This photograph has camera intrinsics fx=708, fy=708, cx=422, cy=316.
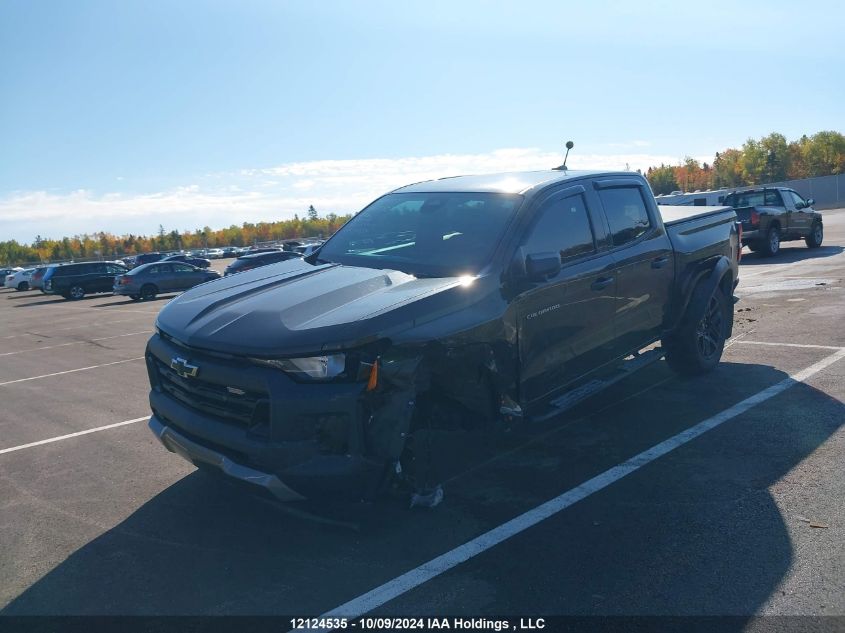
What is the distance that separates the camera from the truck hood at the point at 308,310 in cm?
352

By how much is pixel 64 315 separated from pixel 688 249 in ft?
65.8

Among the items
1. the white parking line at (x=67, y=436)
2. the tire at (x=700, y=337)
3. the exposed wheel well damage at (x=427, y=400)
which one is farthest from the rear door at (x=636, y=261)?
the white parking line at (x=67, y=436)

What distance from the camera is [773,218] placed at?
19125mm

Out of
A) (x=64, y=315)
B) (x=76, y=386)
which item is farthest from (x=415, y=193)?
(x=64, y=315)

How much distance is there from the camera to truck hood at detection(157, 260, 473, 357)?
3520 mm

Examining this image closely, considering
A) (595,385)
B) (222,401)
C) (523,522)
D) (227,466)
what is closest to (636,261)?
(595,385)

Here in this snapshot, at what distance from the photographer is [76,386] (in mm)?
8656

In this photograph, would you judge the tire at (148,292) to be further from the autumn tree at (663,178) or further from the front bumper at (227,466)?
the autumn tree at (663,178)

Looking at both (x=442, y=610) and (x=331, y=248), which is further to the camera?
(x=331, y=248)

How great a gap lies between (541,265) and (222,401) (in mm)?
2006

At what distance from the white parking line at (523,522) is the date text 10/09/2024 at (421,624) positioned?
0.06 m

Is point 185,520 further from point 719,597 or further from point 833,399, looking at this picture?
point 833,399

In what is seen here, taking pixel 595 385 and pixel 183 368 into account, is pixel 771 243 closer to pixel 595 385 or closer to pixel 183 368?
pixel 595 385

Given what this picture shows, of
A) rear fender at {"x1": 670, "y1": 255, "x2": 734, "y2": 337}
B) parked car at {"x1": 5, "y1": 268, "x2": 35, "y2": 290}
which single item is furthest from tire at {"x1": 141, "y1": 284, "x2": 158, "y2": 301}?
rear fender at {"x1": 670, "y1": 255, "x2": 734, "y2": 337}
